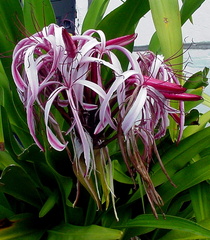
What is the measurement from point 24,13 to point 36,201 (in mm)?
258

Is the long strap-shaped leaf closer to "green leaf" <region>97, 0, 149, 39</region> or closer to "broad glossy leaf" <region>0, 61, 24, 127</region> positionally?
"green leaf" <region>97, 0, 149, 39</region>

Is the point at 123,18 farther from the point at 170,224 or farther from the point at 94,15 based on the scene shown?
the point at 170,224

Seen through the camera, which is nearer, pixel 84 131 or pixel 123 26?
pixel 84 131

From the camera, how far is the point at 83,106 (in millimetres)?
356

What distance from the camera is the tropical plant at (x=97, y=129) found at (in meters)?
0.34

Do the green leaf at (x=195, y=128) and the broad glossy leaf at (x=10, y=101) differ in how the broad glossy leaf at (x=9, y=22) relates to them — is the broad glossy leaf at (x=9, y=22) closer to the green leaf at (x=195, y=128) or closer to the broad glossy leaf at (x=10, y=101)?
the broad glossy leaf at (x=10, y=101)

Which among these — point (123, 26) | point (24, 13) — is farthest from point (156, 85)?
point (24, 13)

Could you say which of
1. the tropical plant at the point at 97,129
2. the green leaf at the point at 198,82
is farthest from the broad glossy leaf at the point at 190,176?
the green leaf at the point at 198,82

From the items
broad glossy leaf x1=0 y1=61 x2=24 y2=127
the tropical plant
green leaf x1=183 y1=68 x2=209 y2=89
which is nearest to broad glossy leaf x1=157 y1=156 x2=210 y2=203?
the tropical plant

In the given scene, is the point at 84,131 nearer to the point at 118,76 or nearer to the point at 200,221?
the point at 118,76

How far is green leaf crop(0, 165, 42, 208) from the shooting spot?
1.34 feet

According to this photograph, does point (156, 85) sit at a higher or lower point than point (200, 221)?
higher

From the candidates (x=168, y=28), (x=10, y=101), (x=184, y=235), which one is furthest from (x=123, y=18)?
(x=184, y=235)

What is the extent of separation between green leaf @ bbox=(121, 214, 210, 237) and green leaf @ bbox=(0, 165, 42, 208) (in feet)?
0.38
